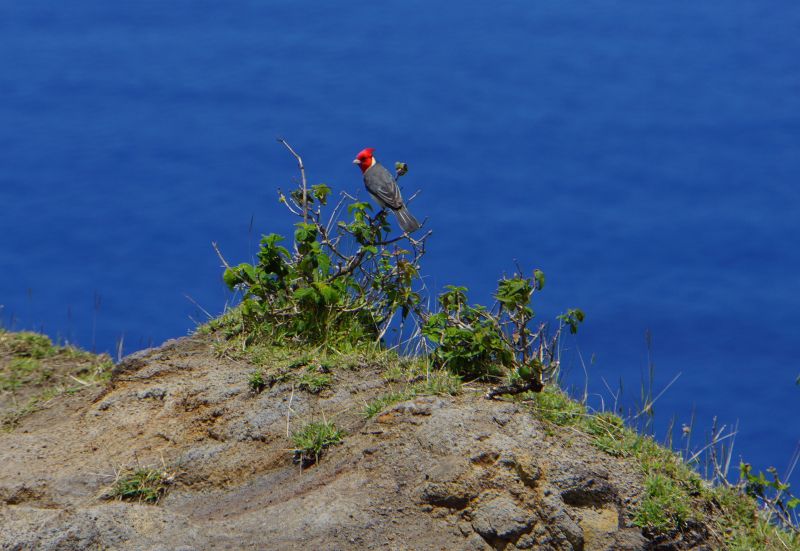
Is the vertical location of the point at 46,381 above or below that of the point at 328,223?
below

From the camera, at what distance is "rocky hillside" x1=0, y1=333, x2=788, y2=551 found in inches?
142

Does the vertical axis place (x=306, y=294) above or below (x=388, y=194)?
below

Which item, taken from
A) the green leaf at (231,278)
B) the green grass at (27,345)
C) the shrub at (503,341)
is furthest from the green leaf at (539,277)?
the green grass at (27,345)

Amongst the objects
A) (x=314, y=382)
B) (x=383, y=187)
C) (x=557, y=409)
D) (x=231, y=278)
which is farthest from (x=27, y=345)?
(x=557, y=409)

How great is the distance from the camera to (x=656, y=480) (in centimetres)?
406

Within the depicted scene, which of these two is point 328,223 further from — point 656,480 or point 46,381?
point 656,480

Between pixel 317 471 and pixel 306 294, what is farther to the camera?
pixel 306 294

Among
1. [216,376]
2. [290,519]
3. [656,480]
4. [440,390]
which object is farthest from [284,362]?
[656,480]

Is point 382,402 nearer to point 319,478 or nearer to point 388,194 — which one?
point 319,478

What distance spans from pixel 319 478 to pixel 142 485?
62 cm

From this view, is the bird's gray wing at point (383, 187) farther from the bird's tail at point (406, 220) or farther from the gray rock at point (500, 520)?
the gray rock at point (500, 520)

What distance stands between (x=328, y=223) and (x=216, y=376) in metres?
0.91

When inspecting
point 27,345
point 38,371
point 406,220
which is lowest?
point 38,371

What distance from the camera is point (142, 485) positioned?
3990 mm
